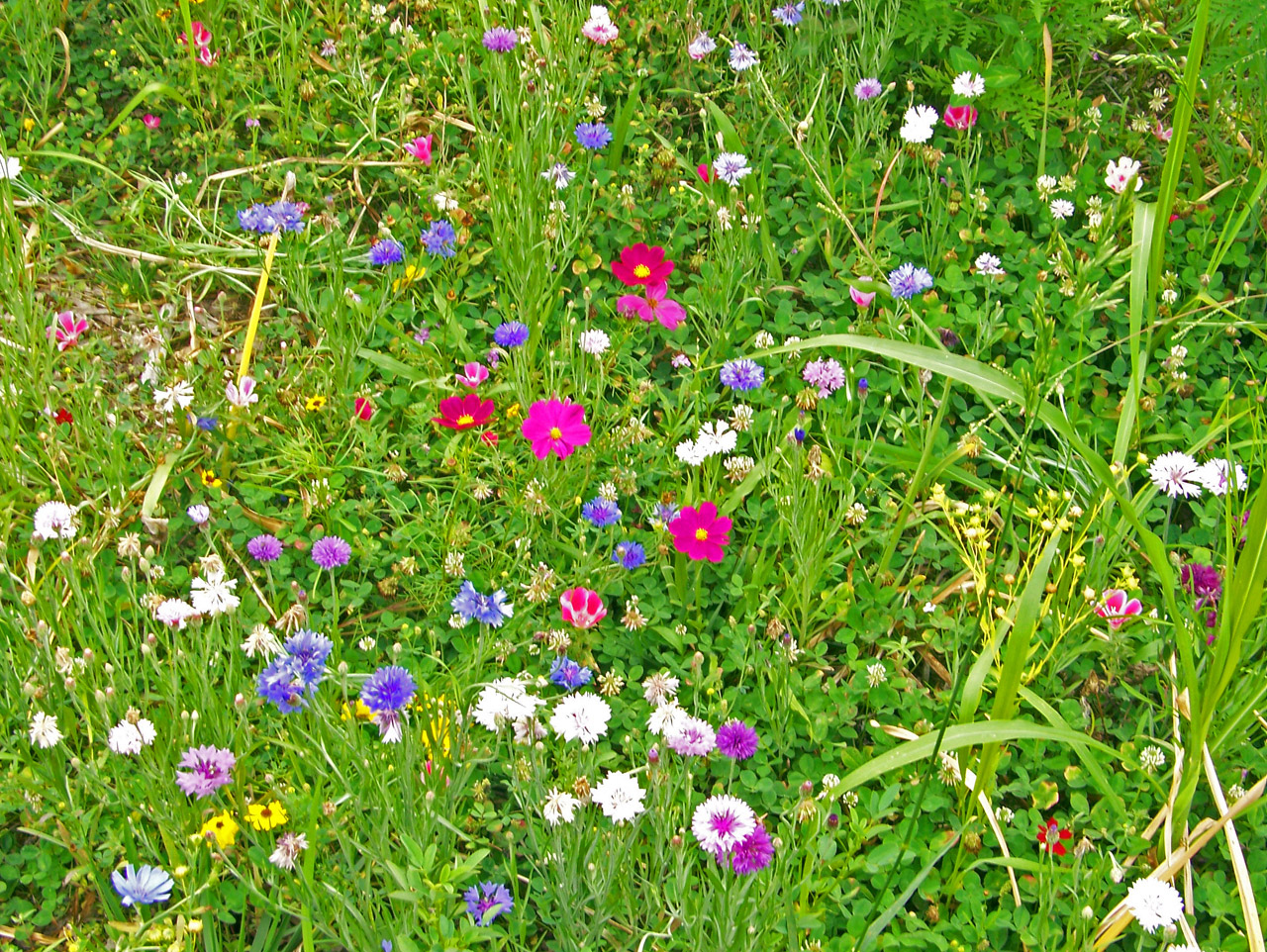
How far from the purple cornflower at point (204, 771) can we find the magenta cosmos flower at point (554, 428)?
894 millimetres

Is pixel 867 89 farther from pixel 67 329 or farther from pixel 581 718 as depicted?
pixel 67 329

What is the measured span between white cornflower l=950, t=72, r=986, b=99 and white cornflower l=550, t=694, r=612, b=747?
197 centimetres

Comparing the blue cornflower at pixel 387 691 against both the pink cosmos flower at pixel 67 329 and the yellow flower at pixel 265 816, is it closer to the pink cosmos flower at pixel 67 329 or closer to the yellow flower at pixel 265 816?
the yellow flower at pixel 265 816

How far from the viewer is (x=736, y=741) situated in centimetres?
208

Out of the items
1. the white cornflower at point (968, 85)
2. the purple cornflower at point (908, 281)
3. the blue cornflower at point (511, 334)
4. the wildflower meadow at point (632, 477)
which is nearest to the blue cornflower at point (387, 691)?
the wildflower meadow at point (632, 477)

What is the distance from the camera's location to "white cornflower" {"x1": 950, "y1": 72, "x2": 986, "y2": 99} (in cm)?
298

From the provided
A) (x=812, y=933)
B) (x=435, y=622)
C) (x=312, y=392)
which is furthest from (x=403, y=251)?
(x=812, y=933)

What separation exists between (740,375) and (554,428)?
0.50 meters

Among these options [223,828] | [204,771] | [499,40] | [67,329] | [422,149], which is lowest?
[223,828]

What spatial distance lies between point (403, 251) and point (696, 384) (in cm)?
92

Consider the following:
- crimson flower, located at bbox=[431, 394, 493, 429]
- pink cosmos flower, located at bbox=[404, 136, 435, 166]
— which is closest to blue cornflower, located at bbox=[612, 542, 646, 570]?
crimson flower, located at bbox=[431, 394, 493, 429]

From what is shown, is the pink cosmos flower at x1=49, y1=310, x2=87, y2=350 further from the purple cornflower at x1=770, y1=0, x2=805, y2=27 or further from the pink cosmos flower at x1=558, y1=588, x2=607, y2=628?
the purple cornflower at x1=770, y1=0, x2=805, y2=27

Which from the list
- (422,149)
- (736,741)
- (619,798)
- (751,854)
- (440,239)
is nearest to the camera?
A: (751,854)

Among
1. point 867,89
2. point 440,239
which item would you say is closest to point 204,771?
point 440,239
